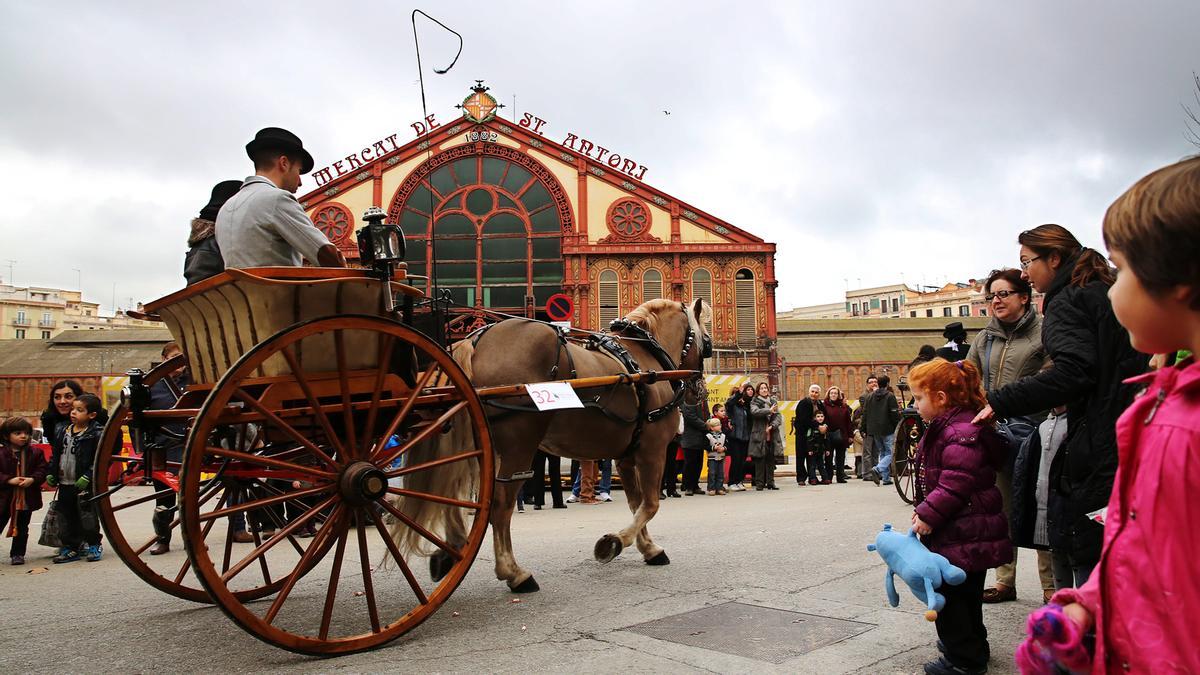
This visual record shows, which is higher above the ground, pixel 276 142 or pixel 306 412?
pixel 276 142

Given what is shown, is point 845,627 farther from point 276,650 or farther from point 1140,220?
point 1140,220

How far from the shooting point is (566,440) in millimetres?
5785

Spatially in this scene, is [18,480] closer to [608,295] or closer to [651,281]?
[608,295]

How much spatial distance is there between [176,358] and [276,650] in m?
1.80

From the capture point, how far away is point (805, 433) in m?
15.0

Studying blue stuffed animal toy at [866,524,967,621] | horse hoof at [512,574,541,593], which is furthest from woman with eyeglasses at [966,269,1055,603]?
horse hoof at [512,574,541,593]

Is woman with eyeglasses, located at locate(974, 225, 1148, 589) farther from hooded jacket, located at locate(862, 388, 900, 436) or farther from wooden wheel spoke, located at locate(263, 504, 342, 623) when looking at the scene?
hooded jacket, located at locate(862, 388, 900, 436)

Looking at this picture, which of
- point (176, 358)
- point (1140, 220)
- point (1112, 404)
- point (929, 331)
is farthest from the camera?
point (929, 331)

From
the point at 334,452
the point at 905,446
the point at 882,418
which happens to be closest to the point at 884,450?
the point at 882,418

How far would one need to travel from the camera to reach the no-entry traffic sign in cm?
2920

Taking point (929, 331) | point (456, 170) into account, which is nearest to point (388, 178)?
point (456, 170)

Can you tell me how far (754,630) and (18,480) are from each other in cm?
657

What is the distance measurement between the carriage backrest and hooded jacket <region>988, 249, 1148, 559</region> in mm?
2780

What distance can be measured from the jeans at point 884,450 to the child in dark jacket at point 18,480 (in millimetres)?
10991
